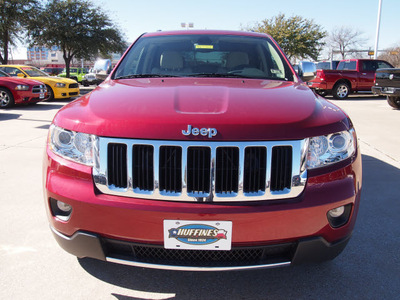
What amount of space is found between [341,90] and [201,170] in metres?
15.6

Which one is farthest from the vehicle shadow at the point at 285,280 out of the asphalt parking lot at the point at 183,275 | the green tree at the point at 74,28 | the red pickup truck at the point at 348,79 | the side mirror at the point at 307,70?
the green tree at the point at 74,28

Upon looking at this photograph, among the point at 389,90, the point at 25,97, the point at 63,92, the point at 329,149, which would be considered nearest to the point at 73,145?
the point at 329,149

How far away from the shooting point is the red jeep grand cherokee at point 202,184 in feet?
5.51

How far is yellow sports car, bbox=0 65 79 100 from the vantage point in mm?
13125

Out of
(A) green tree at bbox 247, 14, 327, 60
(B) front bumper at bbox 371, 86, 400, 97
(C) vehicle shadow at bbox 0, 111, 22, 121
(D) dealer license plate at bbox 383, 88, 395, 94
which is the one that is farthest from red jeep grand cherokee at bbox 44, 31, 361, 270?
(A) green tree at bbox 247, 14, 327, 60

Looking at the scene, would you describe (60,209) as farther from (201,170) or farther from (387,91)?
(387,91)

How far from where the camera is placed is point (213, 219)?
1.66m

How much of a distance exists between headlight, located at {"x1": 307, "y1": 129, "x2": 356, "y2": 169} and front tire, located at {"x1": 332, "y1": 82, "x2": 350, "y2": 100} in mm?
14757

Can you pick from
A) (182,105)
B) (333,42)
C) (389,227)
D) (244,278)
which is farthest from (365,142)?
(333,42)

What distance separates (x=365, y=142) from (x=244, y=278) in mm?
5188

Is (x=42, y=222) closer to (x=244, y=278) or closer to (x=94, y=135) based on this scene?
(x=94, y=135)

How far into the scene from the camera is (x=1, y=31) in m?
22.5

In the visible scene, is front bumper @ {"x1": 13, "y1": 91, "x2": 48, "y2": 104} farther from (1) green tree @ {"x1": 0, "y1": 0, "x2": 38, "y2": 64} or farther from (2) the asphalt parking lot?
(1) green tree @ {"x1": 0, "y1": 0, "x2": 38, "y2": 64}

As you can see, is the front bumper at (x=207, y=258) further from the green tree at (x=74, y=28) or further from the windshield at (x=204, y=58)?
the green tree at (x=74, y=28)
